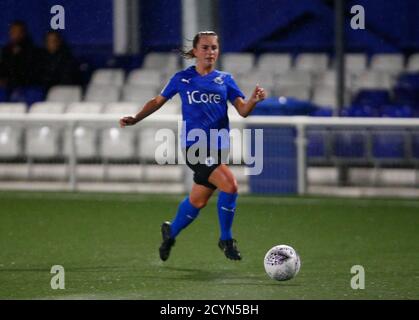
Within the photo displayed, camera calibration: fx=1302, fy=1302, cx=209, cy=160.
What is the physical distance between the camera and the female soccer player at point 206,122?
9.10 m

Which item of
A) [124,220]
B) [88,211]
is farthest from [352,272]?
[88,211]

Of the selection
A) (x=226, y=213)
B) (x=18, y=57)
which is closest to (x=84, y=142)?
(x=18, y=57)

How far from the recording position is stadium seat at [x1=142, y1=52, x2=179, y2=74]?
18062 mm

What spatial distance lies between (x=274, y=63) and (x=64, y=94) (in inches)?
123

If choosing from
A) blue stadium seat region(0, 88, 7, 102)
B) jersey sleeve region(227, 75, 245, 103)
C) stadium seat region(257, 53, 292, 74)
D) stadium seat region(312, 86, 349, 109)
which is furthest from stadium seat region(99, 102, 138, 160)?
jersey sleeve region(227, 75, 245, 103)

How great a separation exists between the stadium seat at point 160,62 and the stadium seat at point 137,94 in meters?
1.00

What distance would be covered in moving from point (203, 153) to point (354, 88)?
26.7 ft

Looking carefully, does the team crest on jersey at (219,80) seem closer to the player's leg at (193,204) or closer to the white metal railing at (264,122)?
the player's leg at (193,204)

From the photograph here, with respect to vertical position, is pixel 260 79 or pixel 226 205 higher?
pixel 260 79

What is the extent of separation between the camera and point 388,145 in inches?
550

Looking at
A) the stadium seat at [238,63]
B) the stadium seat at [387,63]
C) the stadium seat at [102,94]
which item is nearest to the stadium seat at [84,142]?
the stadium seat at [102,94]

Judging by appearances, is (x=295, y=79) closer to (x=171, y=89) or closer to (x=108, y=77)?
(x=108, y=77)

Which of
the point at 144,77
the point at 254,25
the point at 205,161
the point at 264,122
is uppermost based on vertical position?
the point at 254,25
